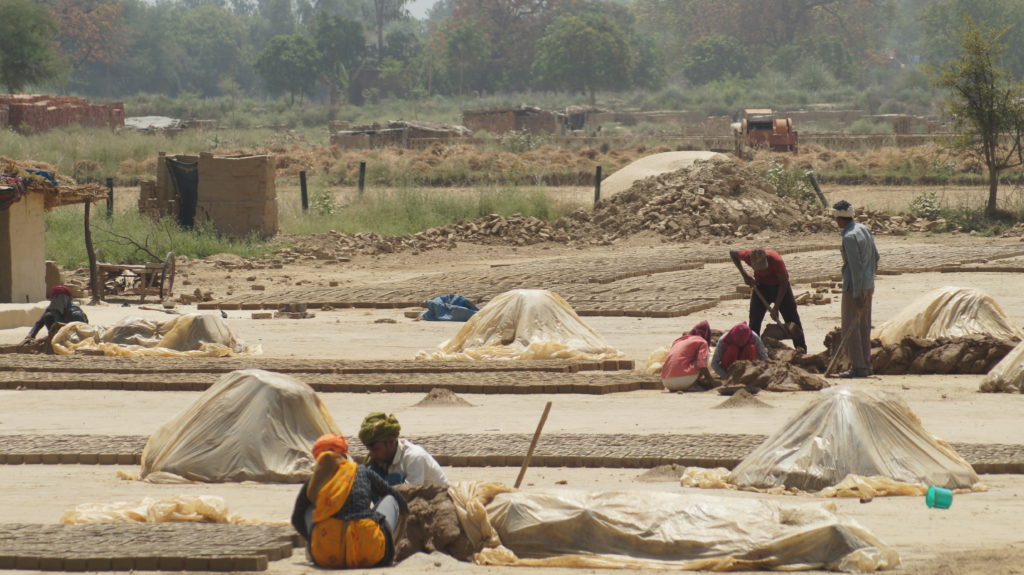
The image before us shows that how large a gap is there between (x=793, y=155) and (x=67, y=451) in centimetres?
3347

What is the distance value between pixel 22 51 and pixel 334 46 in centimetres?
3473

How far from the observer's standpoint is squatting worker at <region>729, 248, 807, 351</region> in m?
12.1

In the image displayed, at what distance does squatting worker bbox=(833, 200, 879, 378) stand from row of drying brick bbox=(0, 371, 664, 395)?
1.55m

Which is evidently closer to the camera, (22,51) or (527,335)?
(527,335)

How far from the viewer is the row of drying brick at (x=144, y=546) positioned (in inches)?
231

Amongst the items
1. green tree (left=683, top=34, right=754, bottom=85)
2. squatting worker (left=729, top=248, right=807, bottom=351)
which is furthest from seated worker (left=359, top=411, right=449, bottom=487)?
green tree (left=683, top=34, right=754, bottom=85)

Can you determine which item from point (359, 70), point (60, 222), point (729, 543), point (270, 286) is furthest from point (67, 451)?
point (359, 70)

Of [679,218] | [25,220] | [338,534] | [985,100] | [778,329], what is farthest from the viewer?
[985,100]

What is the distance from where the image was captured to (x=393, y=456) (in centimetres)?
657

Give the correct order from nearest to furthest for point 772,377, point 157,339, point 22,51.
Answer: point 772,377
point 157,339
point 22,51

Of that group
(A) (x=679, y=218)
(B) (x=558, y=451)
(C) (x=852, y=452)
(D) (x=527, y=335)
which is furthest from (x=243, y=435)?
(A) (x=679, y=218)

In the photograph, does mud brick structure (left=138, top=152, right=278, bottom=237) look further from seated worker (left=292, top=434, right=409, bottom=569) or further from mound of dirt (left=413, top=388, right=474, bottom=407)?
seated worker (left=292, top=434, right=409, bottom=569)

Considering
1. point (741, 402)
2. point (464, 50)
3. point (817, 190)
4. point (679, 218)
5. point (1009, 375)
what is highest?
point (464, 50)

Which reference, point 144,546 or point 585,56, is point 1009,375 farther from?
point 585,56
